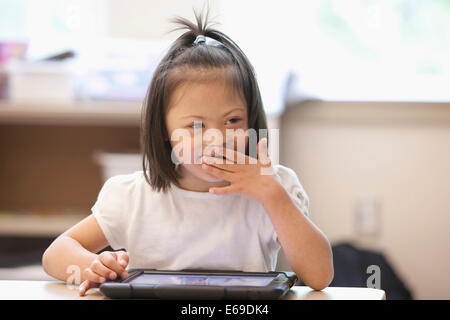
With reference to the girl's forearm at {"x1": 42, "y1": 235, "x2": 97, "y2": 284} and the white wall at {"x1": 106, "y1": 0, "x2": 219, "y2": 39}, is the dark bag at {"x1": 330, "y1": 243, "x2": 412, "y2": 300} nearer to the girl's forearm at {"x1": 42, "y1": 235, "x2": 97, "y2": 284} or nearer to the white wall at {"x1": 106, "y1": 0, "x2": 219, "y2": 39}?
the white wall at {"x1": 106, "y1": 0, "x2": 219, "y2": 39}

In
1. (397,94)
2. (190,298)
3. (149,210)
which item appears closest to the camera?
(190,298)

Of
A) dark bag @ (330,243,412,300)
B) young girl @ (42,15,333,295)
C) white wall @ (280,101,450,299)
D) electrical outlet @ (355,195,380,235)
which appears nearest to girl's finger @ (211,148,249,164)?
young girl @ (42,15,333,295)

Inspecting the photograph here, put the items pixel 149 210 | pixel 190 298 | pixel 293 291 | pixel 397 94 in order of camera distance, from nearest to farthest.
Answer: pixel 190 298
pixel 293 291
pixel 149 210
pixel 397 94

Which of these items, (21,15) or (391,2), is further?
(21,15)

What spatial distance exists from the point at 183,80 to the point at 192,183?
0.57 feet

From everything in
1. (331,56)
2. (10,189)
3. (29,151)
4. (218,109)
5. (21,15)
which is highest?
(21,15)

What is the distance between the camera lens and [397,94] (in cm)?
236

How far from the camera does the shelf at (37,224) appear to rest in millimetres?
2215

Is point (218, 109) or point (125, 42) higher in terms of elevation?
point (125, 42)

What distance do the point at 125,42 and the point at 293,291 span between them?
5.88 feet

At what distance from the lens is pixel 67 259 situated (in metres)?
0.88

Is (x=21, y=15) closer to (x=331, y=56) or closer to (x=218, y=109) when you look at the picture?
(x=331, y=56)

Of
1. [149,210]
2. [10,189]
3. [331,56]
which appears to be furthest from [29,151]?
[149,210]

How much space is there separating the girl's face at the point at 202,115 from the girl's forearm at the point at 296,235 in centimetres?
12
